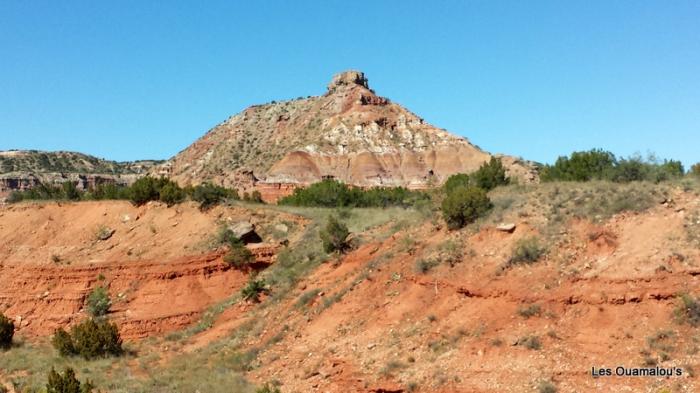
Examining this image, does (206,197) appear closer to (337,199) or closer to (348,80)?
(337,199)

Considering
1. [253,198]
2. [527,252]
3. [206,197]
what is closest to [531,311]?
[527,252]

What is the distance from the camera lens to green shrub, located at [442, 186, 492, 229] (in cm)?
1992

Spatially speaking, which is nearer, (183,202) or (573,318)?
(573,318)

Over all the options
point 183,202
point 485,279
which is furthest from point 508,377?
point 183,202

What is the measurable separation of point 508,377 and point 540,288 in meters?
2.97

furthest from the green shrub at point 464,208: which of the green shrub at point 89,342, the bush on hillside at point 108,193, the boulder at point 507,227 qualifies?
the bush on hillside at point 108,193

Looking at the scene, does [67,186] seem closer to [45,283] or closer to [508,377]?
[45,283]

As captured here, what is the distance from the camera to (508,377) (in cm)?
1311

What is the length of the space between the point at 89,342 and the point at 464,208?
1491 centimetres

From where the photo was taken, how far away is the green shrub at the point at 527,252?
16188mm

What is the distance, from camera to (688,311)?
12875 millimetres

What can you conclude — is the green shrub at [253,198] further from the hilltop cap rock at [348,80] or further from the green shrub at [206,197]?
the hilltop cap rock at [348,80]

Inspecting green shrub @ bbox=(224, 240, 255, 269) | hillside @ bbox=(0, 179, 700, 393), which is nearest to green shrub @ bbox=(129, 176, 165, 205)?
hillside @ bbox=(0, 179, 700, 393)

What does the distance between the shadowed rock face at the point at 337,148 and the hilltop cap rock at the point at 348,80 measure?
19cm
